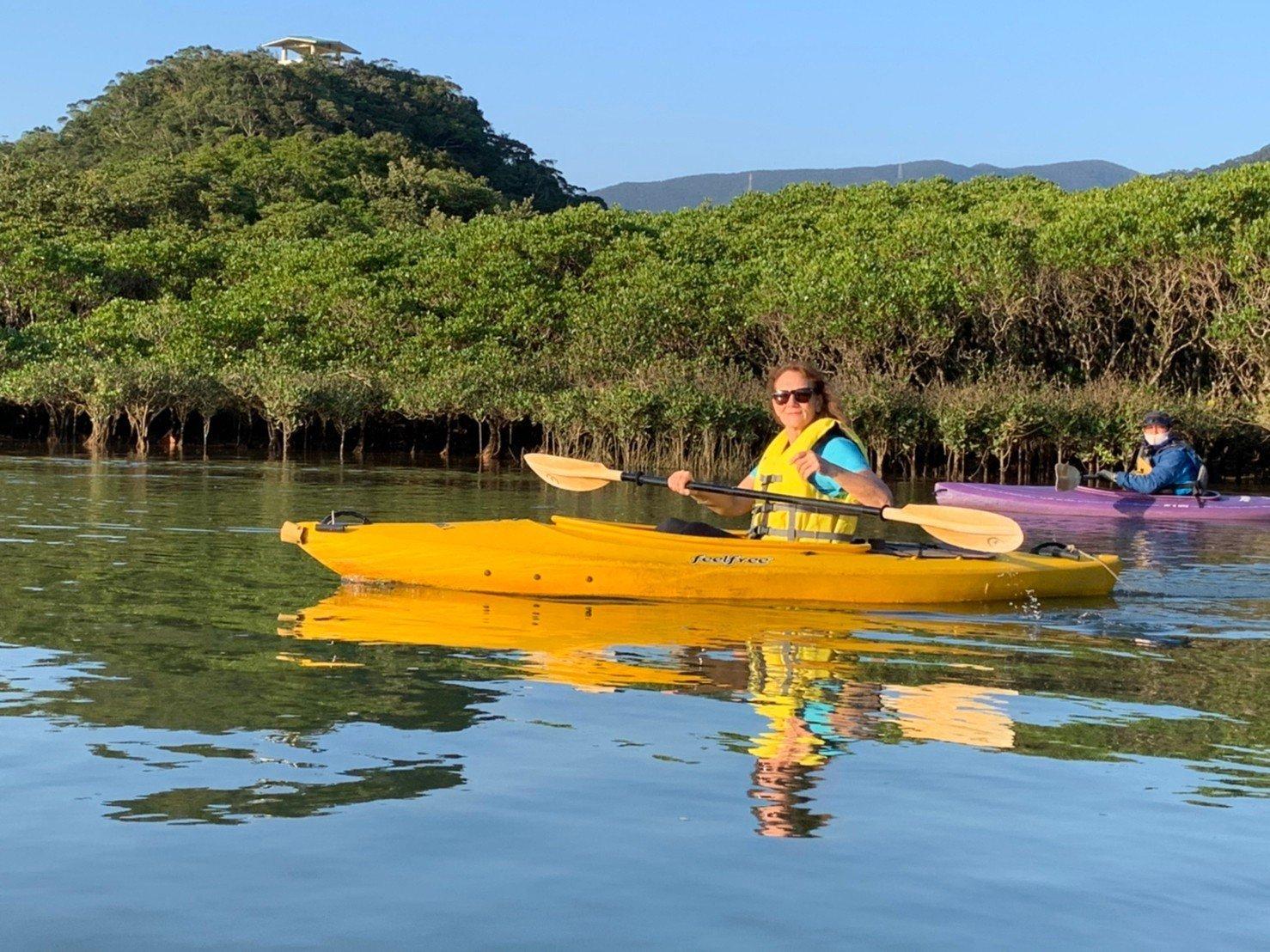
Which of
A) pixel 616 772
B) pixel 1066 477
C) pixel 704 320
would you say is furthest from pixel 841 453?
pixel 704 320

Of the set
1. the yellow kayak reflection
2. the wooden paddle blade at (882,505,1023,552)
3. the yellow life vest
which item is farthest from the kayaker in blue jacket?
the yellow kayak reflection

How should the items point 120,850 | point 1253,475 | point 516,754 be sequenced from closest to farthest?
point 120,850
point 516,754
point 1253,475

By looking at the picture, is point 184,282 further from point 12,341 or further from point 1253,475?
point 1253,475

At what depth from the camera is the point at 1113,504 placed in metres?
17.1

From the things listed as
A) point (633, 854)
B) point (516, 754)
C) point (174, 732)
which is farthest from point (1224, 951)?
point (174, 732)

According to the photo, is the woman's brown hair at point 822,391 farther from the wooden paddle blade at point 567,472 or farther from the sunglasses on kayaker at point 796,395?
the wooden paddle blade at point 567,472

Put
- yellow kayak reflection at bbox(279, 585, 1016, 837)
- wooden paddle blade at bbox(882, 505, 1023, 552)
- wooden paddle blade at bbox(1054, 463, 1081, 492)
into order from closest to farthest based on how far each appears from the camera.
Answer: yellow kayak reflection at bbox(279, 585, 1016, 837)
wooden paddle blade at bbox(882, 505, 1023, 552)
wooden paddle blade at bbox(1054, 463, 1081, 492)

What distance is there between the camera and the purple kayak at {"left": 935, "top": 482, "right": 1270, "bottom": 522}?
1675 cm

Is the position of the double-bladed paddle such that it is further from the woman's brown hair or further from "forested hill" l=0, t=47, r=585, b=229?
"forested hill" l=0, t=47, r=585, b=229

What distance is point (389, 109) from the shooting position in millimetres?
80188

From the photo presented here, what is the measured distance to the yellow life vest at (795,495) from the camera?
886 cm

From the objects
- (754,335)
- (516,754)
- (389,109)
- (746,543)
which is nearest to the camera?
(516,754)

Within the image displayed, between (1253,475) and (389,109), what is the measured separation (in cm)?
5805

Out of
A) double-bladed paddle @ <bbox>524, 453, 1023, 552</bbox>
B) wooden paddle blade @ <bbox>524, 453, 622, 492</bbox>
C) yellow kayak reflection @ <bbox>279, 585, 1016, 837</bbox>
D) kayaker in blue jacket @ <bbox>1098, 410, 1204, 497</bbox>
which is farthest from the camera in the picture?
kayaker in blue jacket @ <bbox>1098, 410, 1204, 497</bbox>
